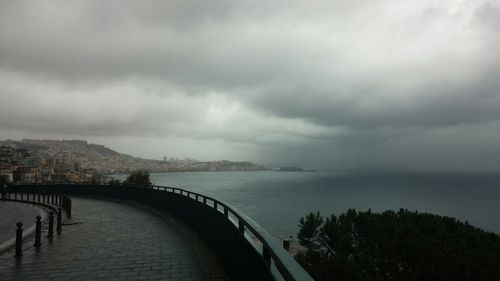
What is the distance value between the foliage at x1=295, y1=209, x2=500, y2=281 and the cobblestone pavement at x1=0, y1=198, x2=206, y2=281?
41.7 feet

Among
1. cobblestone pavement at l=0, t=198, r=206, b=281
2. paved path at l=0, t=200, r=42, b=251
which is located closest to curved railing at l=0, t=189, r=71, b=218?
paved path at l=0, t=200, r=42, b=251

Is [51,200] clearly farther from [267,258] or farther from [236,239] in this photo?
[267,258]

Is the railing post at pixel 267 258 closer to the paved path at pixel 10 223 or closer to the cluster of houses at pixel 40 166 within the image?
the paved path at pixel 10 223

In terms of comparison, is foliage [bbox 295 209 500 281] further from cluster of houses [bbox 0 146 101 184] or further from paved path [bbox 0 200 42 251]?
cluster of houses [bbox 0 146 101 184]

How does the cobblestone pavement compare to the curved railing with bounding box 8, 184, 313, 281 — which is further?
the cobblestone pavement

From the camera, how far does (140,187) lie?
2280cm

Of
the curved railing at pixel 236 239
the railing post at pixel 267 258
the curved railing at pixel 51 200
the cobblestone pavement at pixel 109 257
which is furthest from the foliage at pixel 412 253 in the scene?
the railing post at pixel 267 258

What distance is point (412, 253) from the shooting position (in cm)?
2038

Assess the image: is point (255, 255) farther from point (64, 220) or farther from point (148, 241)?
point (64, 220)

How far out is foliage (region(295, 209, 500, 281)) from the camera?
750 inches

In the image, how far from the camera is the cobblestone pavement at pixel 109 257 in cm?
695

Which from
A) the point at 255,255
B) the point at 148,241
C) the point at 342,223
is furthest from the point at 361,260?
the point at 255,255

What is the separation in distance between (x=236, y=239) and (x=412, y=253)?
1781 centimetres

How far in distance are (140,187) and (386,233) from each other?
15580 millimetres
